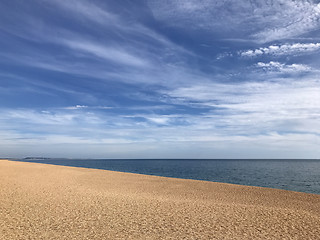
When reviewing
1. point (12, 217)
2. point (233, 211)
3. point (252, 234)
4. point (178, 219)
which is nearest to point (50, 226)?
point (12, 217)

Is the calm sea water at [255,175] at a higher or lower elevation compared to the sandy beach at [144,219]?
lower

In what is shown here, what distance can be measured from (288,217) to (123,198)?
10246mm

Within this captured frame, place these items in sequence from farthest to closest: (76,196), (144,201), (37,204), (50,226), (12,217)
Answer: (76,196) < (144,201) < (37,204) < (12,217) < (50,226)

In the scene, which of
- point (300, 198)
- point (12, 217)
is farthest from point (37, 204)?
point (300, 198)

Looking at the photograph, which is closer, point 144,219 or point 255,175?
point 144,219

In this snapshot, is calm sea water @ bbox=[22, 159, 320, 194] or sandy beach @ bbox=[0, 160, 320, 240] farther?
calm sea water @ bbox=[22, 159, 320, 194]

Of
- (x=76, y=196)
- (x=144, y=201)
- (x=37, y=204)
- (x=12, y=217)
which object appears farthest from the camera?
(x=76, y=196)

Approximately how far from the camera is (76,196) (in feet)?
55.1

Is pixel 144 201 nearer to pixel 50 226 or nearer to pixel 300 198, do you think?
pixel 50 226

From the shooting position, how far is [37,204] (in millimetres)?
13992

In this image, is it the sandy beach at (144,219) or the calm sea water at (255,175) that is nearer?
the sandy beach at (144,219)

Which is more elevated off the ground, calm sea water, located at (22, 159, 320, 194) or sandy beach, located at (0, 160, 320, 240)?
sandy beach, located at (0, 160, 320, 240)

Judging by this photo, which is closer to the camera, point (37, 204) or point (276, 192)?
point (37, 204)

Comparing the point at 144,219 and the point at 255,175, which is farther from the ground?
the point at 144,219
